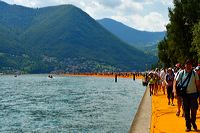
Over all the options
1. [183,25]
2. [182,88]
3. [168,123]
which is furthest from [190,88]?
[183,25]

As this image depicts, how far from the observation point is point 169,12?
65.1 meters

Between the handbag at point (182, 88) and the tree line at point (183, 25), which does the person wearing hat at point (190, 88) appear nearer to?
the handbag at point (182, 88)

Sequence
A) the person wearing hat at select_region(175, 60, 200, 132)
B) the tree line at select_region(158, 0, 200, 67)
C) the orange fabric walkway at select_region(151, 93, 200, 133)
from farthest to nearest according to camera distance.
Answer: the tree line at select_region(158, 0, 200, 67) → the orange fabric walkway at select_region(151, 93, 200, 133) → the person wearing hat at select_region(175, 60, 200, 132)

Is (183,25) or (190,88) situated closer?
(190,88)

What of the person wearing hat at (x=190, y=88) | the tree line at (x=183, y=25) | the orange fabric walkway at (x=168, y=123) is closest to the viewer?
the person wearing hat at (x=190, y=88)

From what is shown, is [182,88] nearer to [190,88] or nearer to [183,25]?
[190,88]

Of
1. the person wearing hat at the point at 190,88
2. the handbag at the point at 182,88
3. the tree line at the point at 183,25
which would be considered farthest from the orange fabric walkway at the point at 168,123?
the tree line at the point at 183,25

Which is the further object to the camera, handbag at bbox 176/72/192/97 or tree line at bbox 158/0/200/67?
tree line at bbox 158/0/200/67

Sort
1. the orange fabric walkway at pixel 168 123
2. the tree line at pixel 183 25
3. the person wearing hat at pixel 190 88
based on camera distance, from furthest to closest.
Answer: the tree line at pixel 183 25 → the orange fabric walkway at pixel 168 123 → the person wearing hat at pixel 190 88

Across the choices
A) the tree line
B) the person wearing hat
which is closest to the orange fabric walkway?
the person wearing hat

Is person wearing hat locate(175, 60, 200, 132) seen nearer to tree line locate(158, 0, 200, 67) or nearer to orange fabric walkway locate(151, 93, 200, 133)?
orange fabric walkway locate(151, 93, 200, 133)

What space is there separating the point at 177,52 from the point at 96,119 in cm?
3787

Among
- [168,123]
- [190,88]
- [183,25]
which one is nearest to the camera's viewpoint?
[190,88]

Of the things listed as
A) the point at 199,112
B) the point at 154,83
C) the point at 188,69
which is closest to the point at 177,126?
the point at 188,69
